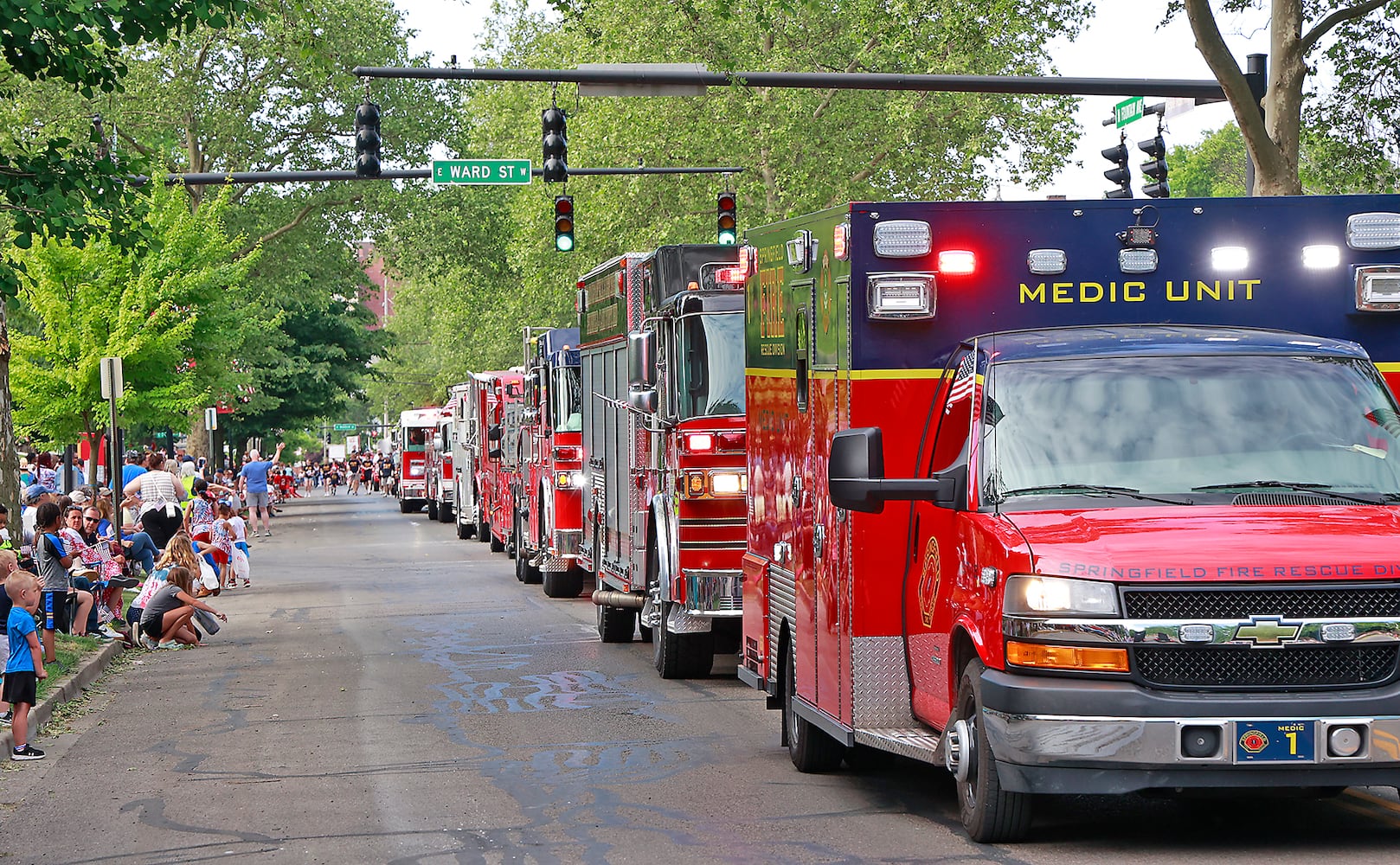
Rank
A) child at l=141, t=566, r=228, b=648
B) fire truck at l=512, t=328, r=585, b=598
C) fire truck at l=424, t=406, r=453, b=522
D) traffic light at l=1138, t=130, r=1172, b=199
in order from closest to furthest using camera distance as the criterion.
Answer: child at l=141, t=566, r=228, b=648
traffic light at l=1138, t=130, r=1172, b=199
fire truck at l=512, t=328, r=585, b=598
fire truck at l=424, t=406, r=453, b=522

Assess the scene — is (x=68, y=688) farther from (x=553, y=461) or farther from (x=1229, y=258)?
(x=1229, y=258)

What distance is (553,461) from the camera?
23125 millimetres

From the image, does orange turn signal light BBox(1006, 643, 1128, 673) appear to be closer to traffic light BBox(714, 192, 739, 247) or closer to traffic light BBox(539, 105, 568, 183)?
traffic light BBox(539, 105, 568, 183)

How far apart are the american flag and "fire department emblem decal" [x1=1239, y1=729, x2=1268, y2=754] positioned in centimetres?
206

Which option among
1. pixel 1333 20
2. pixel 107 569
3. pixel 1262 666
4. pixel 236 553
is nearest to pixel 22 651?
pixel 1262 666

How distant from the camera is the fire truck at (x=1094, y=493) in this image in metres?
7.23

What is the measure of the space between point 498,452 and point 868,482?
23443 millimetres

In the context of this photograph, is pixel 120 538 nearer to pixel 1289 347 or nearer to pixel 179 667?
pixel 179 667

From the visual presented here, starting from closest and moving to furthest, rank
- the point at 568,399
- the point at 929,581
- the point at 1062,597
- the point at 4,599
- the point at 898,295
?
the point at 1062,597 → the point at 929,581 → the point at 898,295 → the point at 4,599 → the point at 568,399

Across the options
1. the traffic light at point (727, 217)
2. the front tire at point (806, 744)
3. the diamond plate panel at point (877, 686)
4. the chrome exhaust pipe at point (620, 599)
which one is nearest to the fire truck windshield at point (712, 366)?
the chrome exhaust pipe at point (620, 599)

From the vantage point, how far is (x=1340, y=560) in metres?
7.23

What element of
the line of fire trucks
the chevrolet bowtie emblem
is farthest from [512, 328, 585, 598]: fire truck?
the chevrolet bowtie emblem

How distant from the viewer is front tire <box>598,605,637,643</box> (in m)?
18.3

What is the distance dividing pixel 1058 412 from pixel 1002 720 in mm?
1483
